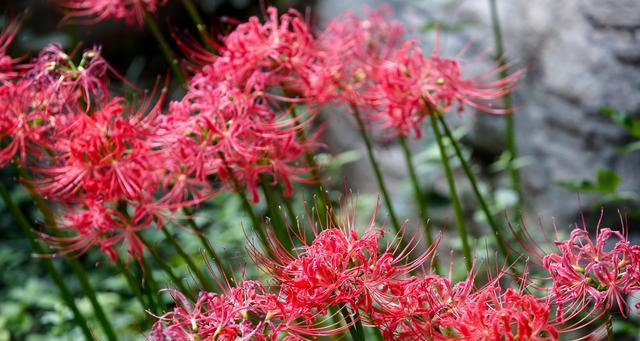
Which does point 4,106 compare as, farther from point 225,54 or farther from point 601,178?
point 601,178

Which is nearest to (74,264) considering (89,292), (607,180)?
(89,292)

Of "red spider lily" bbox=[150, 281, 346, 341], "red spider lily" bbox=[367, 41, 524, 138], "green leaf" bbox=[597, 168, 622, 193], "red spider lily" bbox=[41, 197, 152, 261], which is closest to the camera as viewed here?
"red spider lily" bbox=[150, 281, 346, 341]

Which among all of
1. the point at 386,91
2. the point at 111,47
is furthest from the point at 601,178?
the point at 111,47

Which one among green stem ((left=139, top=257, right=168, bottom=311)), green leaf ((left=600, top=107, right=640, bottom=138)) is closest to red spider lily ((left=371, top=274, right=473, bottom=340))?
green stem ((left=139, top=257, right=168, bottom=311))

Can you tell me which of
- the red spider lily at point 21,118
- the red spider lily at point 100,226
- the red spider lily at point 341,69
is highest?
the red spider lily at point 21,118

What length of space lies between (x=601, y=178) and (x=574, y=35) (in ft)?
3.40

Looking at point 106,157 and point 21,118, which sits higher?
point 21,118

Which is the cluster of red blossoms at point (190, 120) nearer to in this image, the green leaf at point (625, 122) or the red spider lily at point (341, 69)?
the red spider lily at point (341, 69)

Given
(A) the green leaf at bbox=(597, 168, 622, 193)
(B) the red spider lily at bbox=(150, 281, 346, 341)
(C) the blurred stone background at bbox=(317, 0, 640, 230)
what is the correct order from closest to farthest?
(B) the red spider lily at bbox=(150, 281, 346, 341) < (A) the green leaf at bbox=(597, 168, 622, 193) < (C) the blurred stone background at bbox=(317, 0, 640, 230)

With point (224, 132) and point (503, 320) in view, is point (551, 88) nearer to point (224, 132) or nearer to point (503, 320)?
point (224, 132)

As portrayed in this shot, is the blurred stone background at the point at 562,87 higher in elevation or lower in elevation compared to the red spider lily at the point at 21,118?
lower

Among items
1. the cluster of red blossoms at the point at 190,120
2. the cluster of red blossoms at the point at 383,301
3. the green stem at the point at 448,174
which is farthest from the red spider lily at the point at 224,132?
the cluster of red blossoms at the point at 383,301

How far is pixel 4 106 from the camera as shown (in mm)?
1550

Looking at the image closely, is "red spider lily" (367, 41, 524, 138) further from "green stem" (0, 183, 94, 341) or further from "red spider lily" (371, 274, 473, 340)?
"green stem" (0, 183, 94, 341)
